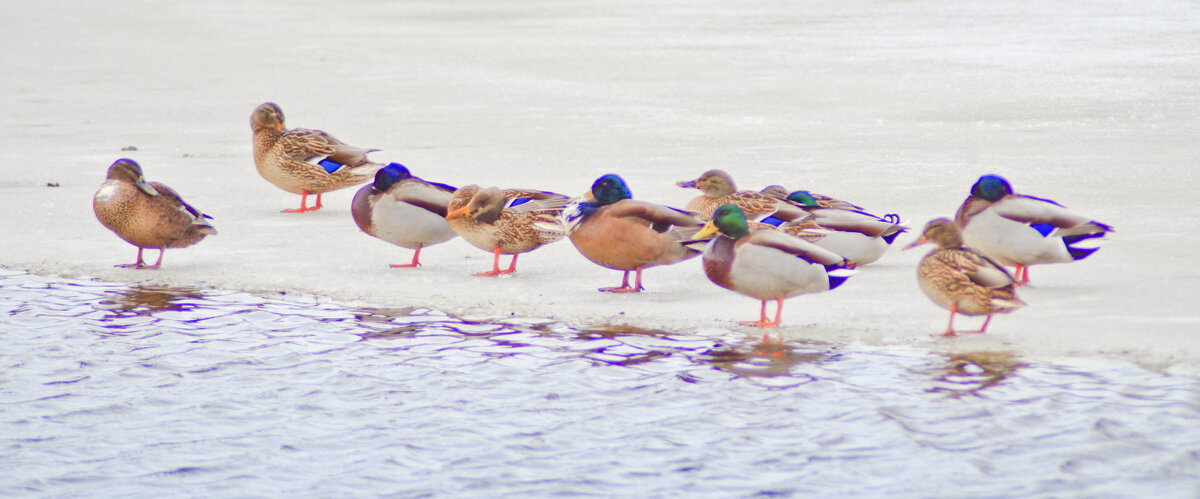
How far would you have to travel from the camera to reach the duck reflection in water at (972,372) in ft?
18.0

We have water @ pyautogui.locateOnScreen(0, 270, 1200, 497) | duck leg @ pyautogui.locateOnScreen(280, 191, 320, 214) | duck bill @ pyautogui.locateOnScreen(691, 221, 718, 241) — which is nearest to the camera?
water @ pyautogui.locateOnScreen(0, 270, 1200, 497)

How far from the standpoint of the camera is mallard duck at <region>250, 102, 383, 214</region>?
33.8ft

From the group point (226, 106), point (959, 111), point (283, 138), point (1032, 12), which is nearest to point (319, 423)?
point (283, 138)

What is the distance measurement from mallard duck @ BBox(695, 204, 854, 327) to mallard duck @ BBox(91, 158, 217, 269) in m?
3.30

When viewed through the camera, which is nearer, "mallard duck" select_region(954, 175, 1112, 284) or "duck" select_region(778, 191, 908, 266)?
"mallard duck" select_region(954, 175, 1112, 284)

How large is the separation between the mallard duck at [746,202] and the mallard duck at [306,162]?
2.94 metres

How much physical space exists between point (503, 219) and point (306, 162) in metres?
3.01

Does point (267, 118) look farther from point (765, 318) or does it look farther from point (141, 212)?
point (765, 318)

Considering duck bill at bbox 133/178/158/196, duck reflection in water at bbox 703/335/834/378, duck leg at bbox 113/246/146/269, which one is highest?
duck bill at bbox 133/178/158/196

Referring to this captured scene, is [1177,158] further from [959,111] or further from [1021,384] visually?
[1021,384]

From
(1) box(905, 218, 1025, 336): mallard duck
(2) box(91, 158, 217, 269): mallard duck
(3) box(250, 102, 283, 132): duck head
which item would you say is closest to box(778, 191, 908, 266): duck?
(1) box(905, 218, 1025, 336): mallard duck

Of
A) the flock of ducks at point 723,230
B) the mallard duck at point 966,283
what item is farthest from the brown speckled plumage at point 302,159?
→ the mallard duck at point 966,283

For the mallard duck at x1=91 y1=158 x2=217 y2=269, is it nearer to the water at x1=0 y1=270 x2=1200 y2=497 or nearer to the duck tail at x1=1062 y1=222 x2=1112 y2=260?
the water at x1=0 y1=270 x2=1200 y2=497

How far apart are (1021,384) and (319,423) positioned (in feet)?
9.05
